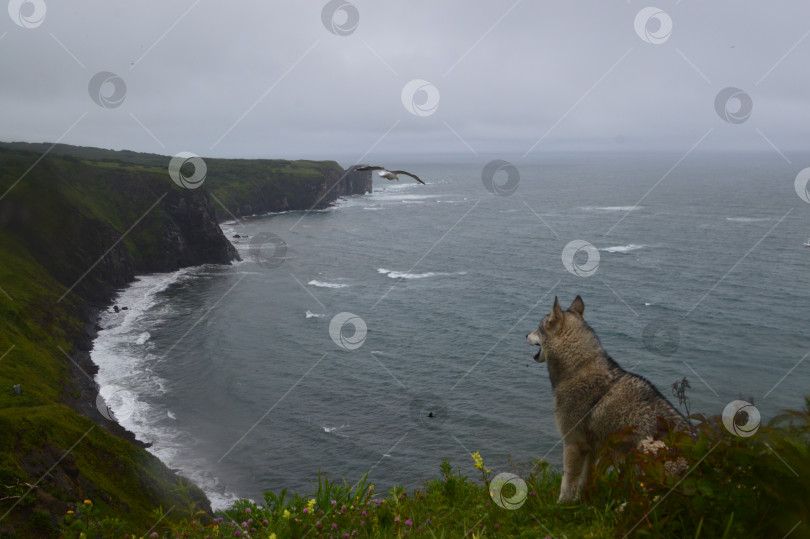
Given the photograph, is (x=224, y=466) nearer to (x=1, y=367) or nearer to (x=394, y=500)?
(x=1, y=367)

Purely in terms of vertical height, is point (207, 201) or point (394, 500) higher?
point (207, 201)

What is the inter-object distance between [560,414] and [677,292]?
94.8 metres

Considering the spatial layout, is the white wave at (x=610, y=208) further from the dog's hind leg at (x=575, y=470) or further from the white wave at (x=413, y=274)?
the dog's hind leg at (x=575, y=470)

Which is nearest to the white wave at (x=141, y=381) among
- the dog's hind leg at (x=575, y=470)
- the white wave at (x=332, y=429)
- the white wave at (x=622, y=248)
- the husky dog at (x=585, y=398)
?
the white wave at (x=332, y=429)

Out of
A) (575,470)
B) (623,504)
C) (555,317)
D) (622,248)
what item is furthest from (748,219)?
(623,504)

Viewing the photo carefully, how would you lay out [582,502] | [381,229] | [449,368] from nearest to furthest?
[582,502], [449,368], [381,229]

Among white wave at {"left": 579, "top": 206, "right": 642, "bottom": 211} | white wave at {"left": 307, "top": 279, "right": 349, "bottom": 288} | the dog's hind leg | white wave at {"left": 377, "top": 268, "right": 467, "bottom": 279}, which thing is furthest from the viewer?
white wave at {"left": 579, "top": 206, "right": 642, "bottom": 211}

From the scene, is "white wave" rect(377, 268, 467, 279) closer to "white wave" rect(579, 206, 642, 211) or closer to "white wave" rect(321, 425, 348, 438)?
"white wave" rect(321, 425, 348, 438)

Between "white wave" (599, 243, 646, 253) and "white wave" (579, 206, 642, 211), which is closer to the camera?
"white wave" (599, 243, 646, 253)

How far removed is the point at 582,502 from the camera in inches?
278

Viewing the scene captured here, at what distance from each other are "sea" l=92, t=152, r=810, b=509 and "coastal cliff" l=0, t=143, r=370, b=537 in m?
5.00

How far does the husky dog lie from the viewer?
7.39 m

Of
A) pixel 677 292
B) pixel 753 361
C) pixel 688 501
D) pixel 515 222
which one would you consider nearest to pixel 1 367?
pixel 688 501

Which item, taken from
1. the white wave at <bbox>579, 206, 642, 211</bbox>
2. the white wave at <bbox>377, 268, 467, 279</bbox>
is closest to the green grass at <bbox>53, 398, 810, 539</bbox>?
the white wave at <bbox>377, 268, 467, 279</bbox>
